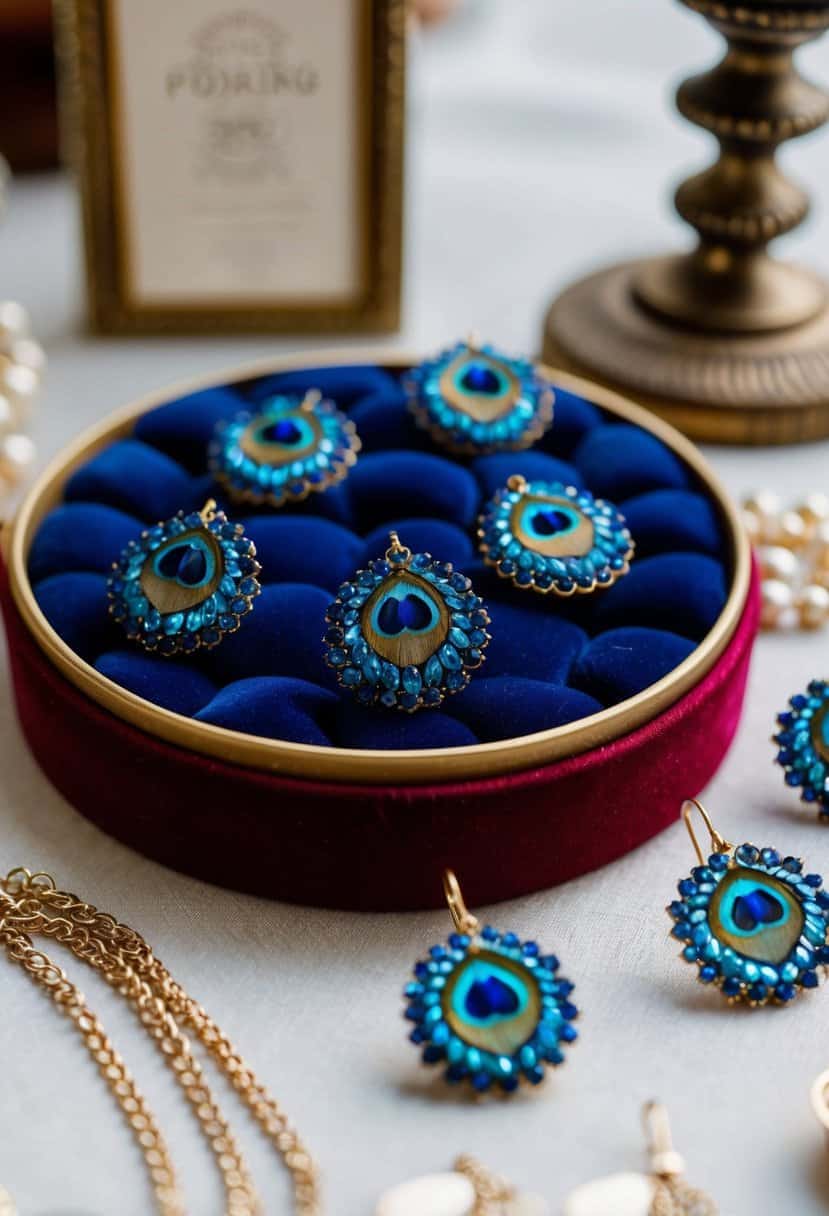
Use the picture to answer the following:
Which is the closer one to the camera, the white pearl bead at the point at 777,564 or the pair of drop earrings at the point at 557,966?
the pair of drop earrings at the point at 557,966

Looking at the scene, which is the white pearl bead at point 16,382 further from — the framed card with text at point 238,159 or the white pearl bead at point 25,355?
the framed card with text at point 238,159

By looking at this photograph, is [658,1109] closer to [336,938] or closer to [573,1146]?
[573,1146]

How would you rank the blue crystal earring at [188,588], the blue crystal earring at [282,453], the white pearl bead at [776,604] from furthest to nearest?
the white pearl bead at [776,604], the blue crystal earring at [282,453], the blue crystal earring at [188,588]

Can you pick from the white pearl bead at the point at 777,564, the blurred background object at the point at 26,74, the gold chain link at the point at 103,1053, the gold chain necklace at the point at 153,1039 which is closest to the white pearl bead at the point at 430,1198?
the gold chain necklace at the point at 153,1039

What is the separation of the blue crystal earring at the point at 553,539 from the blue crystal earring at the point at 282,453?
14 cm

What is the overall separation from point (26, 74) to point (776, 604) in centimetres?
116

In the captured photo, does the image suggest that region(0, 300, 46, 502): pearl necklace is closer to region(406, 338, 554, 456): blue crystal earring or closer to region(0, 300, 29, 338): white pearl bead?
region(0, 300, 29, 338): white pearl bead

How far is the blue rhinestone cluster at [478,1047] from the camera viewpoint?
936mm

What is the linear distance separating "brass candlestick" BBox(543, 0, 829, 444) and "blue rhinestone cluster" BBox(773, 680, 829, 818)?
49cm

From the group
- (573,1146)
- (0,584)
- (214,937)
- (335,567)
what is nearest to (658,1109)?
(573,1146)

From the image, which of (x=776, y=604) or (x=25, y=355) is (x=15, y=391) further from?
(x=776, y=604)

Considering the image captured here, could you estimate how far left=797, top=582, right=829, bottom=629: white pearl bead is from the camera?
137 cm

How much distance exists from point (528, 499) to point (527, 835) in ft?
0.91

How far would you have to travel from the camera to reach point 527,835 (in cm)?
104
